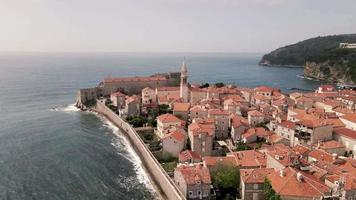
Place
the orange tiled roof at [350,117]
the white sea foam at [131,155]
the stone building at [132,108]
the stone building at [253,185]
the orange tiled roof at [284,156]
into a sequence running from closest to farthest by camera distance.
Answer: the stone building at [253,185] < the orange tiled roof at [284,156] < the white sea foam at [131,155] < the orange tiled roof at [350,117] < the stone building at [132,108]

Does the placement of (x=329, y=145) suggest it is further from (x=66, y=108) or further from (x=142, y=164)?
(x=66, y=108)

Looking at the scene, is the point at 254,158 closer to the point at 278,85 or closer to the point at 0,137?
the point at 0,137

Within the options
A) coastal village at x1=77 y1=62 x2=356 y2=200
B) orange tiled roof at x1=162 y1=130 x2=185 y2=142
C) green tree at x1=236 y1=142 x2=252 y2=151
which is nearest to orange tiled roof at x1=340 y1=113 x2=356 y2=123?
coastal village at x1=77 y1=62 x2=356 y2=200

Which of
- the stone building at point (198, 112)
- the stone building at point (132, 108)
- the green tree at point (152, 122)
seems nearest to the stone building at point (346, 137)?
the stone building at point (198, 112)

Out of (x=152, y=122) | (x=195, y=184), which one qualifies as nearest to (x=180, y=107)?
(x=152, y=122)

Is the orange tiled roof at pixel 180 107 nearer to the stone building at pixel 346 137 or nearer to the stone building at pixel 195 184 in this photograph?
the stone building at pixel 346 137

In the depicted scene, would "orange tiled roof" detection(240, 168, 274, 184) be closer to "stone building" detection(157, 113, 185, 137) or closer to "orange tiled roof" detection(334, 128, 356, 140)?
"orange tiled roof" detection(334, 128, 356, 140)
